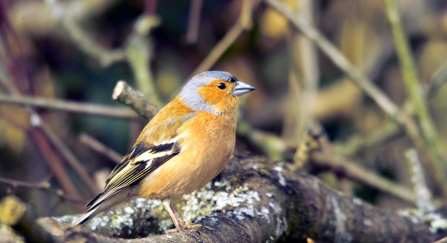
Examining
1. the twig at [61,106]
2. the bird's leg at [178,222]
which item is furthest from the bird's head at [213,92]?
the twig at [61,106]

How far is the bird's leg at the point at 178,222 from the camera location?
10.2 ft

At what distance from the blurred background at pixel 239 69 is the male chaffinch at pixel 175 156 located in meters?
2.03

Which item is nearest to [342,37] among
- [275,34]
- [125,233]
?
[275,34]

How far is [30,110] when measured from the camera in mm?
5398

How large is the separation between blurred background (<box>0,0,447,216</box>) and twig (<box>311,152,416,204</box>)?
602 millimetres

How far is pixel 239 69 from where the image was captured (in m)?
7.49

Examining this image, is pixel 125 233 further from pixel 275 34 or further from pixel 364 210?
pixel 275 34

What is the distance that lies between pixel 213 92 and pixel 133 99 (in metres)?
0.63

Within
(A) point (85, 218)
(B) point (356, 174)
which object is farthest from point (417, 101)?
(A) point (85, 218)

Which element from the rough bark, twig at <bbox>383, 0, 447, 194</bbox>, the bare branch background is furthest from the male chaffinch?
twig at <bbox>383, 0, 447, 194</bbox>

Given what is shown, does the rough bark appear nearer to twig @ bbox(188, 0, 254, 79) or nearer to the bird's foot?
the bird's foot

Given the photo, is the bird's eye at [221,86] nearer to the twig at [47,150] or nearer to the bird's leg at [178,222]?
the bird's leg at [178,222]

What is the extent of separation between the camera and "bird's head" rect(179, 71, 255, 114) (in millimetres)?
4352

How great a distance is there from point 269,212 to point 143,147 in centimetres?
103
